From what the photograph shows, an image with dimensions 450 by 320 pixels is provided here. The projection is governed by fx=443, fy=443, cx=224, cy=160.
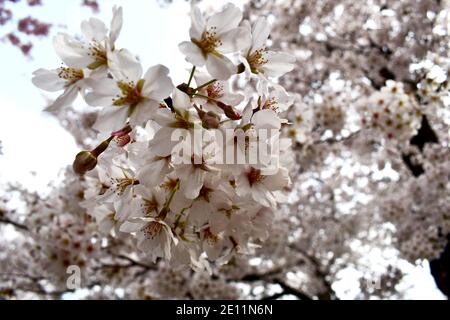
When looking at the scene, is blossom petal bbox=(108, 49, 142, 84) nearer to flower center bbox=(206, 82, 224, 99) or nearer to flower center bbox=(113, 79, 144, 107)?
flower center bbox=(113, 79, 144, 107)

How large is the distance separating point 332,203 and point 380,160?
406cm

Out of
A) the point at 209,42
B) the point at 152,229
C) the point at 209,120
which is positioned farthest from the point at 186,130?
the point at 152,229

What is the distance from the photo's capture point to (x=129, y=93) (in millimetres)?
1217

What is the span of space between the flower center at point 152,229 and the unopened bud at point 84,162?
26 centimetres

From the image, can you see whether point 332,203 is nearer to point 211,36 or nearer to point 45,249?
point 45,249

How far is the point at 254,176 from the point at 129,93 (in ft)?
1.45

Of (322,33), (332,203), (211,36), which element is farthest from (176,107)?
(332,203)

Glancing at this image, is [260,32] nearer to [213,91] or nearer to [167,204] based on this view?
[213,91]

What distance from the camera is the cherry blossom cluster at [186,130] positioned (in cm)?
122

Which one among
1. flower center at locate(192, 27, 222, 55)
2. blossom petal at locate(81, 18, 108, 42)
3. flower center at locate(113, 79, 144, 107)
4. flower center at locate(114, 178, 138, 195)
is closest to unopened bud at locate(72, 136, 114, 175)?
flower center at locate(114, 178, 138, 195)

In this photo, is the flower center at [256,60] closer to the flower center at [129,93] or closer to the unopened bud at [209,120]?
the unopened bud at [209,120]

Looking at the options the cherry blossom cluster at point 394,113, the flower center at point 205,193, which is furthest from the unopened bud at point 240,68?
the cherry blossom cluster at point 394,113

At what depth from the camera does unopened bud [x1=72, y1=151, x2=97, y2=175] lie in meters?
1.35

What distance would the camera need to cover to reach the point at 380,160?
6.01 meters
